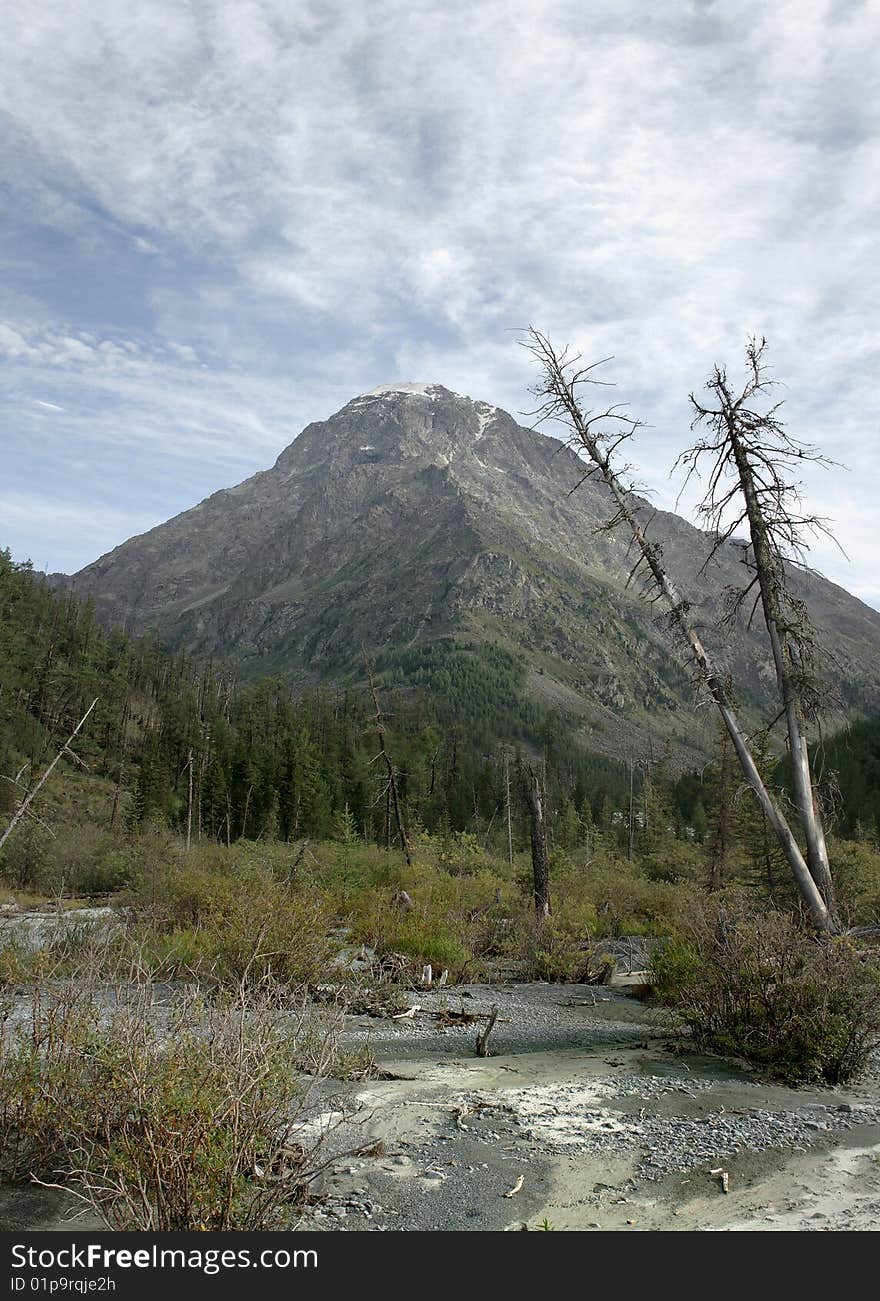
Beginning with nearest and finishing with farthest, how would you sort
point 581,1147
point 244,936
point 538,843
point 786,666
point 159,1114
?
1. point 159,1114
2. point 581,1147
3. point 786,666
4. point 244,936
5. point 538,843

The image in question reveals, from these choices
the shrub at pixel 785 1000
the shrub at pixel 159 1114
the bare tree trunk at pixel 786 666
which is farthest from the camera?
the bare tree trunk at pixel 786 666

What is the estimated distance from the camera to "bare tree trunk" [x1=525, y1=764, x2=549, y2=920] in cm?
2175

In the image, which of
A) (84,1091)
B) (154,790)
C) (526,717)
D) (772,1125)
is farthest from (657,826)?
(526,717)

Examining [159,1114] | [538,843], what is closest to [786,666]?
[159,1114]

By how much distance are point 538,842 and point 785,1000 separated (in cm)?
1377

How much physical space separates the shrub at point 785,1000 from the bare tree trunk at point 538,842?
10403mm

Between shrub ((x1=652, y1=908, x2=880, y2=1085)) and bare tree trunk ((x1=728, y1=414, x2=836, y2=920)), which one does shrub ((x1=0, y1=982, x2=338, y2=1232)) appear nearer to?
shrub ((x1=652, y1=908, x2=880, y2=1085))

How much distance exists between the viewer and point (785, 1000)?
950cm

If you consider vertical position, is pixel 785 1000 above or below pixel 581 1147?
above

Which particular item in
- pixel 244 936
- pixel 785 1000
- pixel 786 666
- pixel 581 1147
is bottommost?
pixel 581 1147

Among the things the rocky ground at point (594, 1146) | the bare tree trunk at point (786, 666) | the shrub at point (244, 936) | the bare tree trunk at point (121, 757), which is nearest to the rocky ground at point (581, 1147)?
the rocky ground at point (594, 1146)

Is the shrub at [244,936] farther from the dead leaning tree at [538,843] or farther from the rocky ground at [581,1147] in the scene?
the dead leaning tree at [538,843]

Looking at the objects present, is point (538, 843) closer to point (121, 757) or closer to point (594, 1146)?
point (594, 1146)

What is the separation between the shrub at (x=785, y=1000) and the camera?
30.1 ft
